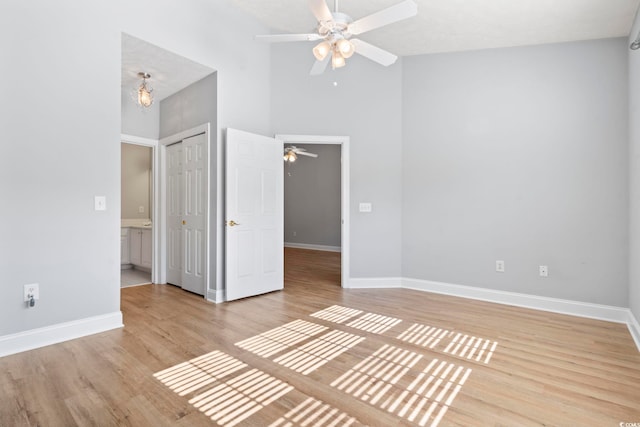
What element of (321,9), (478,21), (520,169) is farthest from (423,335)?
(478,21)

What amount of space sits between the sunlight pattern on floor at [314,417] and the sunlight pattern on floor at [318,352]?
391mm

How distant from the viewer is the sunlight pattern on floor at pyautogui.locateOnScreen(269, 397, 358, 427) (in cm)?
169

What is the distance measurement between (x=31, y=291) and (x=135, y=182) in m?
4.64

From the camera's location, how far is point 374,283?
4.59 metres

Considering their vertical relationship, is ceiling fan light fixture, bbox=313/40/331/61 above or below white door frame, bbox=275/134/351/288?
above

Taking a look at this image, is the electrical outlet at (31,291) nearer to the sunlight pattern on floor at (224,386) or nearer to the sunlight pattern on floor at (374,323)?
the sunlight pattern on floor at (224,386)

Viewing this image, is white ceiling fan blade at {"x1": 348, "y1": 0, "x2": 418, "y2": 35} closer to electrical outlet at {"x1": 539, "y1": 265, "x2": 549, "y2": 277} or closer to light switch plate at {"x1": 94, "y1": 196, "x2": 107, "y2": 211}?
light switch plate at {"x1": 94, "y1": 196, "x2": 107, "y2": 211}

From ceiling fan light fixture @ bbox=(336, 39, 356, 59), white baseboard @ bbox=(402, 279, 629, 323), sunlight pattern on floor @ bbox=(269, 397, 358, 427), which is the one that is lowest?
sunlight pattern on floor @ bbox=(269, 397, 358, 427)

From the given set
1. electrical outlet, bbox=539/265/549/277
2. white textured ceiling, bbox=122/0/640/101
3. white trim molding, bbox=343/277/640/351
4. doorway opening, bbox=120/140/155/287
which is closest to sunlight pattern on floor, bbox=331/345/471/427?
white trim molding, bbox=343/277/640/351

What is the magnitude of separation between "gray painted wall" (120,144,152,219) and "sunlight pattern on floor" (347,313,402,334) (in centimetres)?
550

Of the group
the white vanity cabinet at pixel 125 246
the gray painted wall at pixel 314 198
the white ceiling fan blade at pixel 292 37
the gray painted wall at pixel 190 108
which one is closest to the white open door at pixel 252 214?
the gray painted wall at pixel 190 108

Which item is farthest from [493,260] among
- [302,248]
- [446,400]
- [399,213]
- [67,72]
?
[302,248]

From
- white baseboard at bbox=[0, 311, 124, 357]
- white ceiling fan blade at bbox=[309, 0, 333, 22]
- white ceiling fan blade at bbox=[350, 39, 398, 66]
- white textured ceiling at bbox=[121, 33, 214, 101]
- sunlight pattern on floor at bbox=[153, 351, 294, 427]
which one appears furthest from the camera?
white textured ceiling at bbox=[121, 33, 214, 101]

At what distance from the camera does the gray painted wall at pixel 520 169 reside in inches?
138
